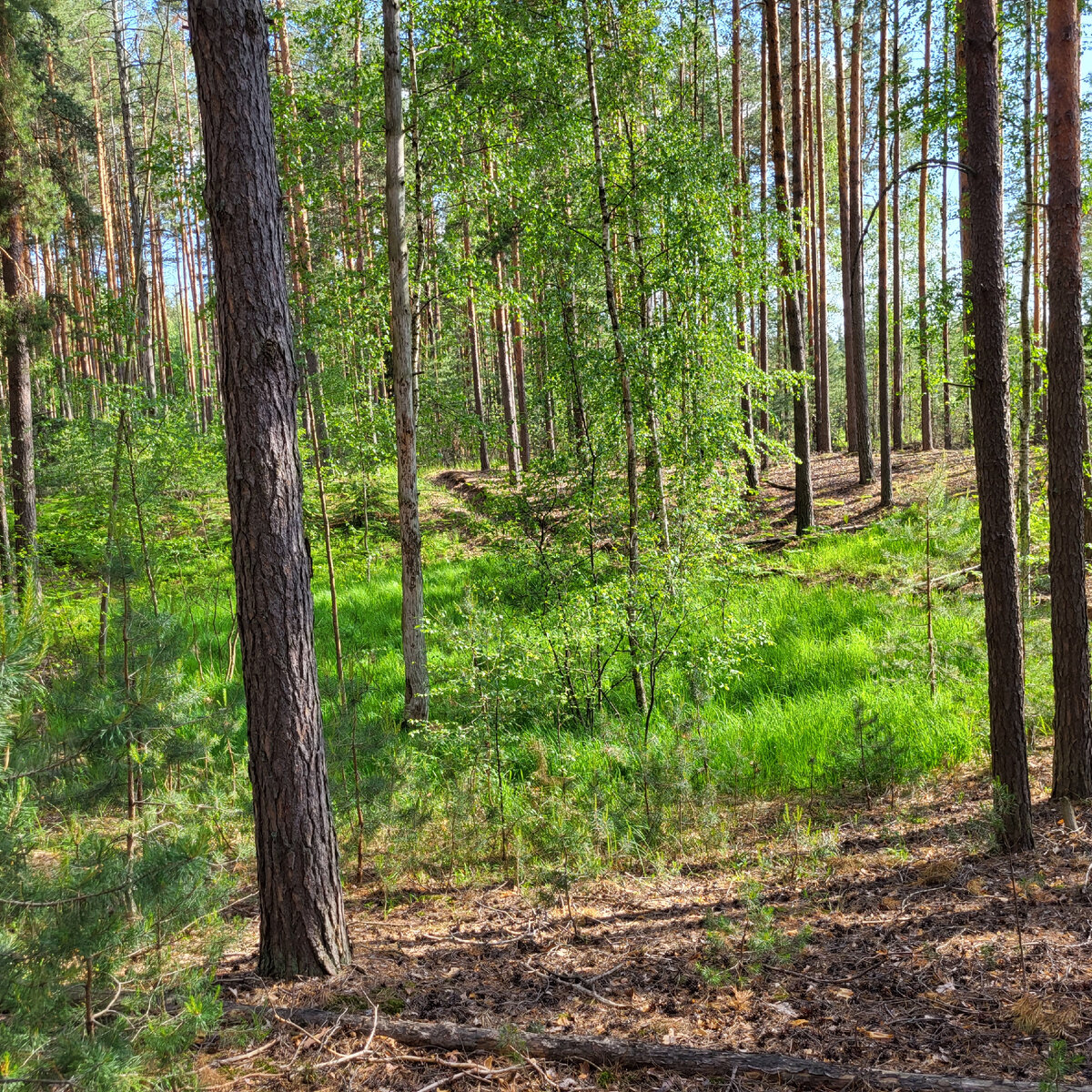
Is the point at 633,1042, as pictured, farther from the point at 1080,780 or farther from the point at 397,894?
the point at 1080,780

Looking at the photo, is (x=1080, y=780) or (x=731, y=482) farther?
Answer: (x=731, y=482)

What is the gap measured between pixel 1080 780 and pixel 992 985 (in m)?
2.51

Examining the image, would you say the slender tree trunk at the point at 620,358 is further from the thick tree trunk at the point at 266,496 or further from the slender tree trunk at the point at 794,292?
the slender tree trunk at the point at 794,292

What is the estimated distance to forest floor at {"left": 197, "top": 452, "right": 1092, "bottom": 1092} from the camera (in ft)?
10.1

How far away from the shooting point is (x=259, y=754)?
369cm

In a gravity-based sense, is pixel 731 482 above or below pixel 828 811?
above

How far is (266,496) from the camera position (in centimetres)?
363

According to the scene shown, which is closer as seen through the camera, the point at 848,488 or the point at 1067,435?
the point at 1067,435

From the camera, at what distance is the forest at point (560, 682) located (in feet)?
9.78

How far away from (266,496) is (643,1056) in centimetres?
277

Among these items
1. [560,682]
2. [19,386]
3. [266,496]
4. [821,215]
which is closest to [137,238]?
[266,496]

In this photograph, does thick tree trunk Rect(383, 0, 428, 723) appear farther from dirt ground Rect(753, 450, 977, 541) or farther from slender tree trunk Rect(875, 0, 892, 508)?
slender tree trunk Rect(875, 0, 892, 508)

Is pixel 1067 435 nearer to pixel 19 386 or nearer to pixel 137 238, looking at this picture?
pixel 137 238

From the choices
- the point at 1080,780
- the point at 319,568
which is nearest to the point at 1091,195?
the point at 1080,780
